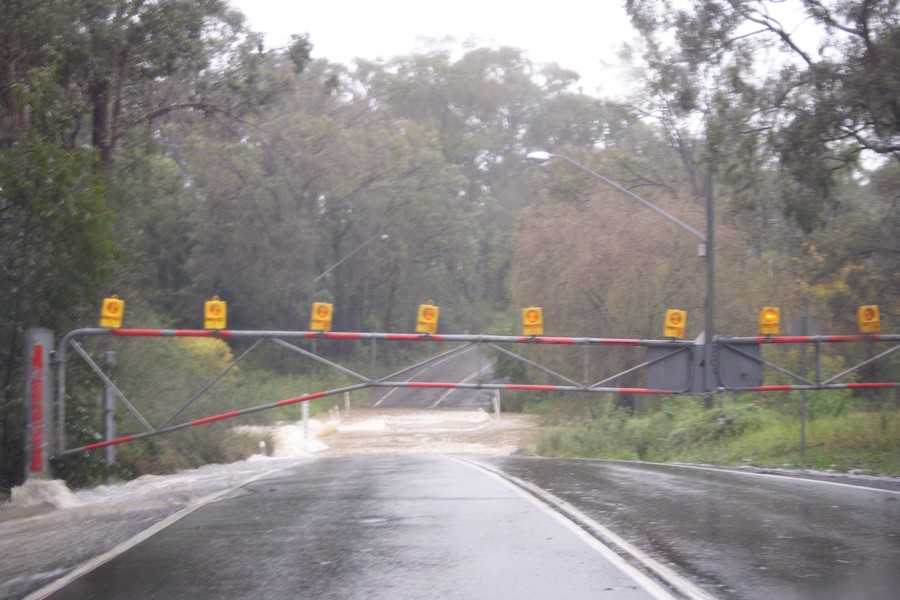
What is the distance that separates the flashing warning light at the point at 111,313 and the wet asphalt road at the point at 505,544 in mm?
3089

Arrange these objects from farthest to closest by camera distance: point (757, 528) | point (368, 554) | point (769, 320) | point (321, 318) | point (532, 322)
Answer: point (769, 320)
point (532, 322)
point (321, 318)
point (757, 528)
point (368, 554)

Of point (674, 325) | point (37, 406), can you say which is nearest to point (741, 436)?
point (674, 325)

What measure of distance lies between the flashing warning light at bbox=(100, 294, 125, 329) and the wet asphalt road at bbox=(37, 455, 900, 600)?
122 inches

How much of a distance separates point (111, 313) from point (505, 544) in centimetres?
758

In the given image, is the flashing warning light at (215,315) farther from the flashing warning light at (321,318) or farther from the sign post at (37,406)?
the sign post at (37,406)

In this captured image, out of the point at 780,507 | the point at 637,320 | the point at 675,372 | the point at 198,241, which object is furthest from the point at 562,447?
the point at 198,241

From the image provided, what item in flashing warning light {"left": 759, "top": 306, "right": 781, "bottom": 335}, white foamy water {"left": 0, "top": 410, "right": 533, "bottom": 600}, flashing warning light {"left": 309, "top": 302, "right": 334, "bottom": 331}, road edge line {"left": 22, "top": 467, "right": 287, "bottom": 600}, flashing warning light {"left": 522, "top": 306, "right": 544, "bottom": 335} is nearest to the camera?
road edge line {"left": 22, "top": 467, "right": 287, "bottom": 600}

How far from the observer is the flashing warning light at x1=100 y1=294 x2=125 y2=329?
13.5 metres

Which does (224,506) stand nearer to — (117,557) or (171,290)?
(117,557)

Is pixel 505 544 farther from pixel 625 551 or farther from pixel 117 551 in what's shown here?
pixel 117 551

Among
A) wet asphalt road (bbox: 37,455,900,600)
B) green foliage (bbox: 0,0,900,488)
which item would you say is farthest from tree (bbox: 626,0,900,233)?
wet asphalt road (bbox: 37,455,900,600)

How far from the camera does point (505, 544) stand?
8.29 m

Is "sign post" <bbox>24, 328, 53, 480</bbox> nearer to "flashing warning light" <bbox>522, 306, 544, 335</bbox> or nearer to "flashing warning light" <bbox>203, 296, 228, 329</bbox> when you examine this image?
"flashing warning light" <bbox>203, 296, 228, 329</bbox>

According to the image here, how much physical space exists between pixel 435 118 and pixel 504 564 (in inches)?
2823
